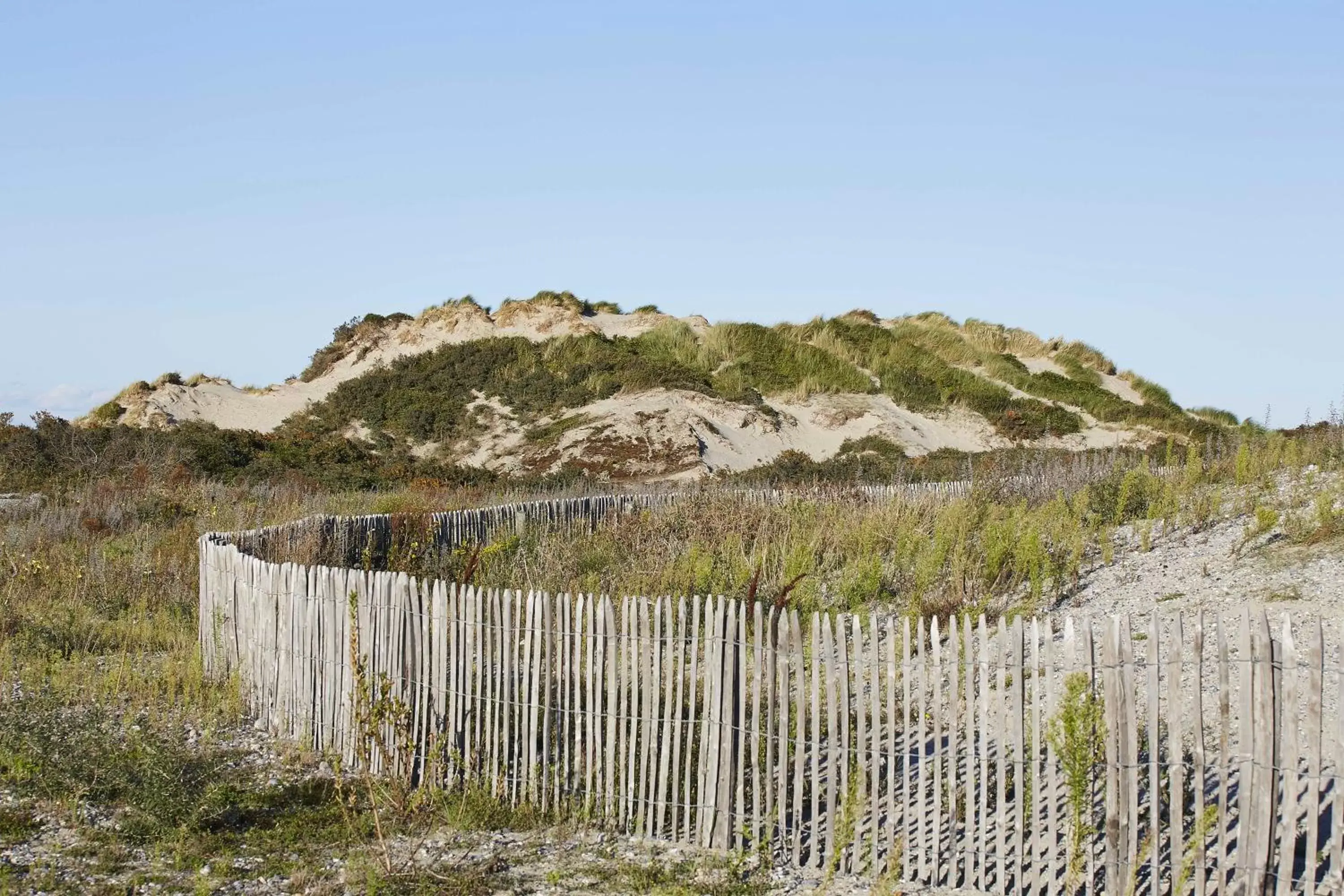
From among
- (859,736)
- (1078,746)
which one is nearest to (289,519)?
(859,736)

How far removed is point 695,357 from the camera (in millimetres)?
38156

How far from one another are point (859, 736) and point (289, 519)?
1162 cm

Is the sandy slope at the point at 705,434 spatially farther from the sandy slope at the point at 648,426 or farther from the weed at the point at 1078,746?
the weed at the point at 1078,746

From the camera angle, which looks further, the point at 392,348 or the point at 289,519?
the point at 392,348

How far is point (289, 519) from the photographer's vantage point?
610 inches

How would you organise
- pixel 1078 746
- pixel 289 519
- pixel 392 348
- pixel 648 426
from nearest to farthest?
pixel 1078 746 < pixel 289 519 < pixel 648 426 < pixel 392 348

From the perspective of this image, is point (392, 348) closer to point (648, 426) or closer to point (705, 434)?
point (648, 426)

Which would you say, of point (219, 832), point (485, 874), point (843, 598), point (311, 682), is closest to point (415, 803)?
point (485, 874)

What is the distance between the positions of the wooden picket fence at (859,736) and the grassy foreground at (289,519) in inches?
15.2

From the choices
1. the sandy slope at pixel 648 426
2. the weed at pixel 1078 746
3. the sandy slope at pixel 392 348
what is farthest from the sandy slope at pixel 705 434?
the weed at pixel 1078 746

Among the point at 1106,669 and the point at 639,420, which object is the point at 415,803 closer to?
the point at 1106,669

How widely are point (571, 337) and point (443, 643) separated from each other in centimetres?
3245

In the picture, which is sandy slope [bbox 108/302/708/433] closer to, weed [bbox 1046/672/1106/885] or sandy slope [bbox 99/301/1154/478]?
sandy slope [bbox 99/301/1154/478]

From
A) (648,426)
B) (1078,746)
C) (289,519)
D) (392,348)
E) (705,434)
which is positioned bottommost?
(1078,746)
